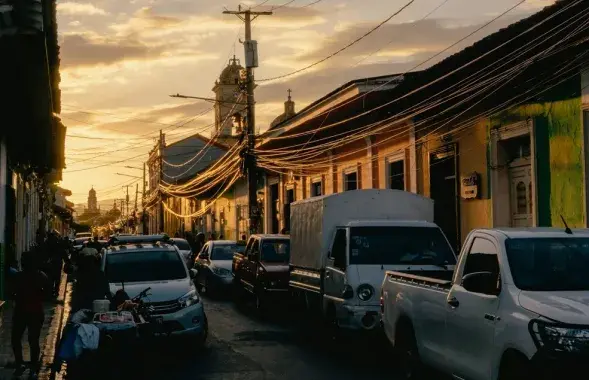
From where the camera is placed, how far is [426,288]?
10102 millimetres

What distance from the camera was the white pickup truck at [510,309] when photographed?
7.05 m

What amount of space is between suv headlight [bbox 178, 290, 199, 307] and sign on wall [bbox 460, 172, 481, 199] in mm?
8704

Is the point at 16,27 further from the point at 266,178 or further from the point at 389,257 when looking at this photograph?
the point at 266,178

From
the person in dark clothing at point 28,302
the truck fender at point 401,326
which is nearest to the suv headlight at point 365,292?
the truck fender at point 401,326

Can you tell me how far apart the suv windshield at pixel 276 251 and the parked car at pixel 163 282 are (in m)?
5.68

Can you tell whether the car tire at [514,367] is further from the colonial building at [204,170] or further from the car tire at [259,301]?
the colonial building at [204,170]

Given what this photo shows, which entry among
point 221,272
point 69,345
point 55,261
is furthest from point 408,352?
point 55,261

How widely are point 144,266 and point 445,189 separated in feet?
33.2

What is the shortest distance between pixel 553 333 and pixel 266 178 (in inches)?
1485

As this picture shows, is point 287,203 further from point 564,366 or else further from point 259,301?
point 564,366

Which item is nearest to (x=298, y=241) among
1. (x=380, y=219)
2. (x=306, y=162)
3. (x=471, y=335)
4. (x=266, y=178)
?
(x=380, y=219)

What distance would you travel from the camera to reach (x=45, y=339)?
609 inches

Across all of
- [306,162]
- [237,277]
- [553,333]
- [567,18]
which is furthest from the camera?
[306,162]

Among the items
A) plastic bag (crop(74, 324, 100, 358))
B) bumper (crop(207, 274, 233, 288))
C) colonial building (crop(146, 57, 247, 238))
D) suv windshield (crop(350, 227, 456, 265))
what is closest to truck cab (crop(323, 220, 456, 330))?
suv windshield (crop(350, 227, 456, 265))
